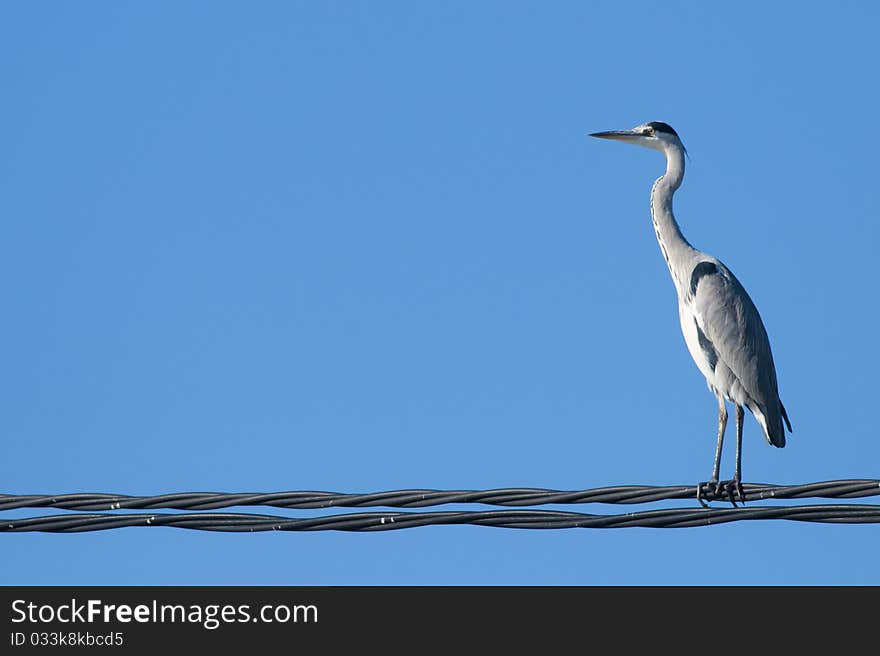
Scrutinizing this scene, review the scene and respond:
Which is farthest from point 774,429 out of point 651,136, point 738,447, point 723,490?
point 651,136

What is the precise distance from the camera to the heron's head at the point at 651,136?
11.2 metres

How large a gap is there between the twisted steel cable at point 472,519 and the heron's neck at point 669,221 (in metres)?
5.02

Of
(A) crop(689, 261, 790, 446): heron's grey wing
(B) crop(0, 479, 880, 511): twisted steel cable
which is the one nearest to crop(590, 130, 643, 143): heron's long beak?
(A) crop(689, 261, 790, 446): heron's grey wing

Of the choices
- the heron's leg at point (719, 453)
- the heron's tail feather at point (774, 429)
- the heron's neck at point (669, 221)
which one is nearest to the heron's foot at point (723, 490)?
the heron's leg at point (719, 453)

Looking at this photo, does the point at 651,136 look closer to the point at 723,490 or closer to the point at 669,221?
the point at 669,221

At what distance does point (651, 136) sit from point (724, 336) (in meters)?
2.28

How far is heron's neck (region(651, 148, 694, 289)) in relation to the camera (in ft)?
34.7

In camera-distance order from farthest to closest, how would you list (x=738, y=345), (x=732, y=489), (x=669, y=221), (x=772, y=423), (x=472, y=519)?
(x=669, y=221)
(x=738, y=345)
(x=772, y=423)
(x=732, y=489)
(x=472, y=519)

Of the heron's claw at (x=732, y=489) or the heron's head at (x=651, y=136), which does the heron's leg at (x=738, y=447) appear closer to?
the heron's claw at (x=732, y=489)

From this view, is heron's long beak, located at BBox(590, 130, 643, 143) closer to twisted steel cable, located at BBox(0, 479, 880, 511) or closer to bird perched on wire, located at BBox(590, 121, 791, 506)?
bird perched on wire, located at BBox(590, 121, 791, 506)

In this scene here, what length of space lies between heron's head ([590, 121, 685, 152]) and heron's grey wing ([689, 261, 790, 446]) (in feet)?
5.06

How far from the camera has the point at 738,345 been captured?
9.98 meters
